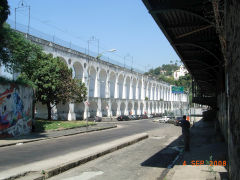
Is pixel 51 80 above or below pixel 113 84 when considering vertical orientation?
below

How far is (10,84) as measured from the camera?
57.6ft

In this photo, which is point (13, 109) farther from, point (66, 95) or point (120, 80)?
point (120, 80)

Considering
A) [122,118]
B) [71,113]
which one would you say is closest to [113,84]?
[122,118]

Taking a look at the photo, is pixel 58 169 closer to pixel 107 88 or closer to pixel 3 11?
pixel 3 11

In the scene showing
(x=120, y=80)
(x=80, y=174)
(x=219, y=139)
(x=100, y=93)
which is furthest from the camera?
(x=120, y=80)

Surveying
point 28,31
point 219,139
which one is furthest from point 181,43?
point 28,31

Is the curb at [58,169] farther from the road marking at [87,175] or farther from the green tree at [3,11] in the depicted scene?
the green tree at [3,11]

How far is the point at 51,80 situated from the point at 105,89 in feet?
81.8

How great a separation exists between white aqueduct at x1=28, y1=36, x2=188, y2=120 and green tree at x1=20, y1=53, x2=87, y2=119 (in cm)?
276

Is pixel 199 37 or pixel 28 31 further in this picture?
pixel 28 31

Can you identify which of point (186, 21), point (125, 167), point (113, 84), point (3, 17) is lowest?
point (125, 167)

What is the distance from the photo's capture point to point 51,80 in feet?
94.3

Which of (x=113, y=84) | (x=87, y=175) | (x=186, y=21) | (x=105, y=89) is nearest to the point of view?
(x=87, y=175)

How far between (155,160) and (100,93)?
142ft
